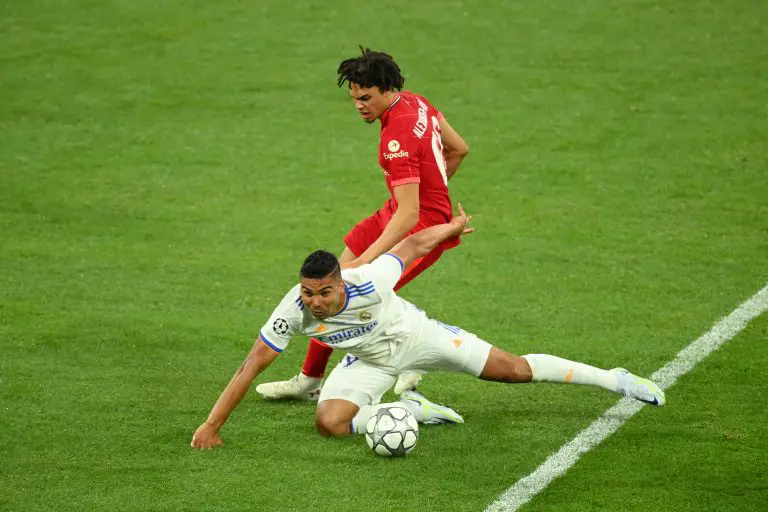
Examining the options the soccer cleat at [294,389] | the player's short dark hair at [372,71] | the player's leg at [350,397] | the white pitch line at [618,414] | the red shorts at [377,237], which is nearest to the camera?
the white pitch line at [618,414]

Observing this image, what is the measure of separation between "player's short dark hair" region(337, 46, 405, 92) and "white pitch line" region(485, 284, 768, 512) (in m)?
2.33

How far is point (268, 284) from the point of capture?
9.27m

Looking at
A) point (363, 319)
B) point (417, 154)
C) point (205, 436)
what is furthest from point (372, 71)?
point (205, 436)

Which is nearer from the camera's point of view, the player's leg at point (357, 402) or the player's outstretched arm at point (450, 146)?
the player's leg at point (357, 402)

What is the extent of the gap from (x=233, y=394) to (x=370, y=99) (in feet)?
6.21

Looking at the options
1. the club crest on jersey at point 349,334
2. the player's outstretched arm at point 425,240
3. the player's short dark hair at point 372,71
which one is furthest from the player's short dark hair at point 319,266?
the player's short dark hair at point 372,71

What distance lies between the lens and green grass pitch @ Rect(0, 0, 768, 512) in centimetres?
632

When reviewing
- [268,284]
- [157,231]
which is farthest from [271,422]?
[157,231]

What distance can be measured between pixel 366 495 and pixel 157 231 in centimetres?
489

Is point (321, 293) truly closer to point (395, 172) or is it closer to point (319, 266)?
point (319, 266)

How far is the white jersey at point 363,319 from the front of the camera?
6.43m

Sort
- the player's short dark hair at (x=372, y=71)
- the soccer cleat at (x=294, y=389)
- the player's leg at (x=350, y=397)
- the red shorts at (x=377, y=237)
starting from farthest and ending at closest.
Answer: the soccer cleat at (x=294, y=389) < the red shorts at (x=377, y=237) < the player's short dark hair at (x=372, y=71) < the player's leg at (x=350, y=397)

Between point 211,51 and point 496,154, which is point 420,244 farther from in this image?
point 211,51

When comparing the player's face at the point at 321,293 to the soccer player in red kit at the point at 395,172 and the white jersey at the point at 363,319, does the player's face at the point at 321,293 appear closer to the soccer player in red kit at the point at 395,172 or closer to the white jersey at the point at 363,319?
the white jersey at the point at 363,319
